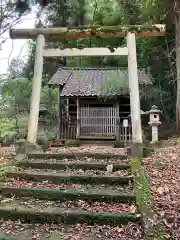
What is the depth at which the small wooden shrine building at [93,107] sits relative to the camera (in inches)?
690

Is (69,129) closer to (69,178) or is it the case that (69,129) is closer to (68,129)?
(68,129)

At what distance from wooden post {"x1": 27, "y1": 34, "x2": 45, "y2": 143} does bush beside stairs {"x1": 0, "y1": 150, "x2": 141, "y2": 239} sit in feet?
3.92

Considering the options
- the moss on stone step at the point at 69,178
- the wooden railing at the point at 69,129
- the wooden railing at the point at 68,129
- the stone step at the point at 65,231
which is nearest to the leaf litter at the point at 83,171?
the moss on stone step at the point at 69,178

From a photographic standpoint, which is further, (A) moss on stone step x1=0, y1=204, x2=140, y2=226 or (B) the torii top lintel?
(B) the torii top lintel

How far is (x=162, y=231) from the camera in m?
4.07

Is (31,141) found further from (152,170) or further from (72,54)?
(152,170)

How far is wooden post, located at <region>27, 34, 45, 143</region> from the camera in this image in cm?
775

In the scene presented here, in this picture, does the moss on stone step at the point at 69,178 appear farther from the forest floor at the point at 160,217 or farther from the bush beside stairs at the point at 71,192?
the forest floor at the point at 160,217

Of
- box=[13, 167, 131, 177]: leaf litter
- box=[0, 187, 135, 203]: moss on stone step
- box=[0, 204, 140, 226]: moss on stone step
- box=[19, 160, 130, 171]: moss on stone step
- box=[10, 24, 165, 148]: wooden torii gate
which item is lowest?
box=[0, 204, 140, 226]: moss on stone step

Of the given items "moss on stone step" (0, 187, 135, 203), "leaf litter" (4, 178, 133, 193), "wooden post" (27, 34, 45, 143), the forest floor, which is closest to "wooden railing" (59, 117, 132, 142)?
"wooden post" (27, 34, 45, 143)

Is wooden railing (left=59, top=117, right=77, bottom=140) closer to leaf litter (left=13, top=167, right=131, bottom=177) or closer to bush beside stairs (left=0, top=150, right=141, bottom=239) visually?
bush beside stairs (left=0, top=150, right=141, bottom=239)

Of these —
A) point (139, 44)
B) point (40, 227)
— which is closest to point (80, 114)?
point (139, 44)

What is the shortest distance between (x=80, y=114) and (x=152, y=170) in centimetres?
1229

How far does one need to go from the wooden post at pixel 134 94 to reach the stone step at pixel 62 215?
300 cm
